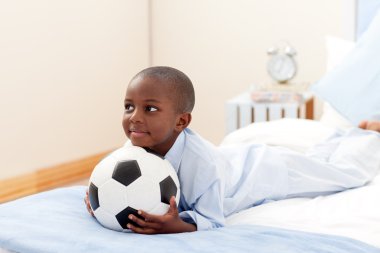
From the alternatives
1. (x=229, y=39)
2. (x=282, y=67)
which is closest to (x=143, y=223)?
(x=282, y=67)

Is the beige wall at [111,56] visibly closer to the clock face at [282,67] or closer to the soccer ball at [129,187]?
the clock face at [282,67]

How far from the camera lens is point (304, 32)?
3.20 metres

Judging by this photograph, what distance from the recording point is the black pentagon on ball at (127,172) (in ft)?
4.07

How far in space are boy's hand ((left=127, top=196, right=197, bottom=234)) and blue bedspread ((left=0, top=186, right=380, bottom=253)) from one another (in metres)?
0.03

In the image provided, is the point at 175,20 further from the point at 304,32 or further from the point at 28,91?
the point at 28,91

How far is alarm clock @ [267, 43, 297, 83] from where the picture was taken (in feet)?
9.65

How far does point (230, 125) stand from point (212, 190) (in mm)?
1397

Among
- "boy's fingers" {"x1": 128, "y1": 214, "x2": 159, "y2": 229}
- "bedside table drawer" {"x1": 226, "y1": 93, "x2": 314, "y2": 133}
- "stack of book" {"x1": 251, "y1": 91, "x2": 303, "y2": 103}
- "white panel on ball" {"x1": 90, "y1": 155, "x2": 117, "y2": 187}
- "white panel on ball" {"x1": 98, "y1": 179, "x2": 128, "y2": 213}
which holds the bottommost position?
"bedside table drawer" {"x1": 226, "y1": 93, "x2": 314, "y2": 133}

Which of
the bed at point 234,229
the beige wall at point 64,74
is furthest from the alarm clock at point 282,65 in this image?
the bed at point 234,229

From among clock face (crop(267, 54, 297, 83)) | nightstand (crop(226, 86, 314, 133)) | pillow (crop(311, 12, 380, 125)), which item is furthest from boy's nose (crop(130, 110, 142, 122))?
clock face (crop(267, 54, 297, 83))

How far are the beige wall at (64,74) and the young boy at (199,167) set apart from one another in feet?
4.89

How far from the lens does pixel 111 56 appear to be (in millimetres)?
3457

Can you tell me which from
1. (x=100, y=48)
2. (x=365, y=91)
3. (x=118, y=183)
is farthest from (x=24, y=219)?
(x=100, y=48)

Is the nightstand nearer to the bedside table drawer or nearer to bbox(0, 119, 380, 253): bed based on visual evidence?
the bedside table drawer
